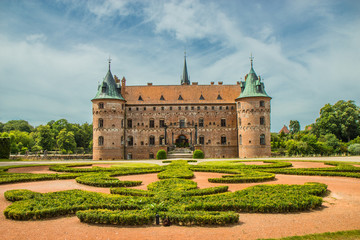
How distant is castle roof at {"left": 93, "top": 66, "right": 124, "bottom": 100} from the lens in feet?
157

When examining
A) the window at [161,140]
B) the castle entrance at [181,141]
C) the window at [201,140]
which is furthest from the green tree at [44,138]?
the window at [201,140]

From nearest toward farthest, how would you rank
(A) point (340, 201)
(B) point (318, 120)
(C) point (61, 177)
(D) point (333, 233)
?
1. (D) point (333, 233)
2. (A) point (340, 201)
3. (C) point (61, 177)
4. (B) point (318, 120)

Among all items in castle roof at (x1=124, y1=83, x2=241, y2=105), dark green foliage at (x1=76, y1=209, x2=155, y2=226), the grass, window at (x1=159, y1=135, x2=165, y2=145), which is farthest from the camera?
castle roof at (x1=124, y1=83, x2=241, y2=105)

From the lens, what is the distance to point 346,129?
56656mm

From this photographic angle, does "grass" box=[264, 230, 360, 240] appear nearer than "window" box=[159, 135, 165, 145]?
Yes

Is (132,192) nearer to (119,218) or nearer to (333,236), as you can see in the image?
(119,218)

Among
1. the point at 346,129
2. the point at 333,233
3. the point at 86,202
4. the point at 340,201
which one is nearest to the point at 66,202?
the point at 86,202

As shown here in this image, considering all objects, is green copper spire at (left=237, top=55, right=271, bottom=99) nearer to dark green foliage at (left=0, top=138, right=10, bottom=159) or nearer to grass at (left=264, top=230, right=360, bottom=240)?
dark green foliage at (left=0, top=138, right=10, bottom=159)

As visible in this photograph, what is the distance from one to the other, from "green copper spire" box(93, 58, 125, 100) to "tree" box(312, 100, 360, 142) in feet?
147

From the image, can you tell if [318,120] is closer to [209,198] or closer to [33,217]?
[209,198]

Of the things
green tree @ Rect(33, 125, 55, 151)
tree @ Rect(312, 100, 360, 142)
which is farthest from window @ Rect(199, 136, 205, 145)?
green tree @ Rect(33, 125, 55, 151)

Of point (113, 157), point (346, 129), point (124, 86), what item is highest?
point (124, 86)

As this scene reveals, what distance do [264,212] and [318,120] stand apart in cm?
6019

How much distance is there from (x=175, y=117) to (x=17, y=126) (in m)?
91.3
